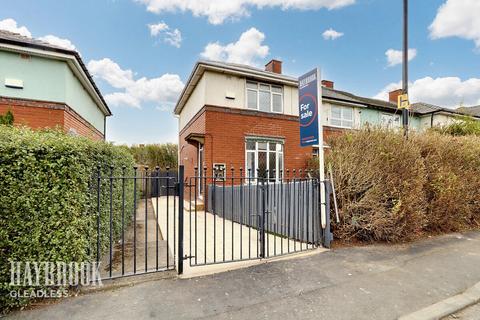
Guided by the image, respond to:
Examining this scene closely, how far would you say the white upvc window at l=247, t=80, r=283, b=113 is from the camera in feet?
40.1

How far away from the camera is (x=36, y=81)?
25.7 ft

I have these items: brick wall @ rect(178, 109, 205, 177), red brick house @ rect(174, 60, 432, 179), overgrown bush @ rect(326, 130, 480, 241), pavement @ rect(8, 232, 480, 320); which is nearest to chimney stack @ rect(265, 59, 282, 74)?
red brick house @ rect(174, 60, 432, 179)

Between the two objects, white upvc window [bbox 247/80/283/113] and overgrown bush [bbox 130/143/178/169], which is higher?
white upvc window [bbox 247/80/283/113]

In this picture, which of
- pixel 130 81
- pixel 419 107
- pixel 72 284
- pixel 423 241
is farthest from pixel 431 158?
pixel 419 107

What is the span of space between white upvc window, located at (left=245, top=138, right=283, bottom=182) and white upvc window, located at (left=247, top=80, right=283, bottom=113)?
1.74 metres

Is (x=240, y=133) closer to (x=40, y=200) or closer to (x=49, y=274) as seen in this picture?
(x=40, y=200)

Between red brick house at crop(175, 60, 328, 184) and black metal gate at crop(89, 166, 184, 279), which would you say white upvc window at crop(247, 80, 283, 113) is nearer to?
red brick house at crop(175, 60, 328, 184)

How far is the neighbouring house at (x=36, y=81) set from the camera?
750 centimetres

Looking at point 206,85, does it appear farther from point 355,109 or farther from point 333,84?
point 333,84

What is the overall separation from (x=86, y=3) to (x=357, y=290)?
33.7 feet

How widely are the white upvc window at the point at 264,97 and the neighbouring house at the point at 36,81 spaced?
7.17 metres

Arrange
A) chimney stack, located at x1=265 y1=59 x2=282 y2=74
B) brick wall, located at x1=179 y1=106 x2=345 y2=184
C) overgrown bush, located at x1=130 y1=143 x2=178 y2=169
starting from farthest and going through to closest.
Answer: overgrown bush, located at x1=130 y1=143 x2=178 y2=169
chimney stack, located at x1=265 y1=59 x2=282 y2=74
brick wall, located at x1=179 y1=106 x2=345 y2=184

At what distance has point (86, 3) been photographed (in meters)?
7.63

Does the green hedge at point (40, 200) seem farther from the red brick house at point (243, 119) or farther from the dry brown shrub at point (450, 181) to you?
the red brick house at point (243, 119)
